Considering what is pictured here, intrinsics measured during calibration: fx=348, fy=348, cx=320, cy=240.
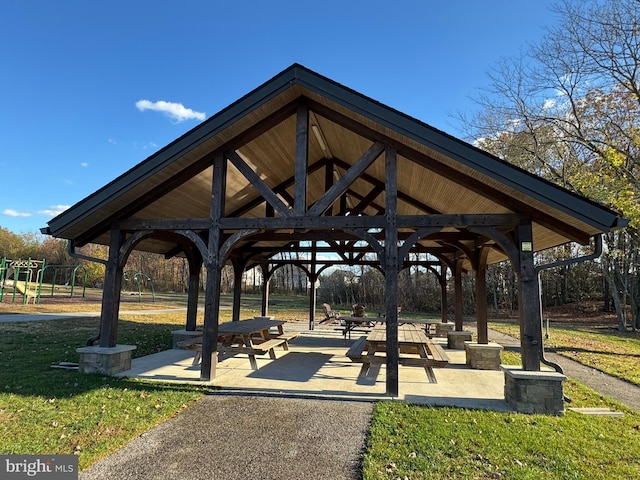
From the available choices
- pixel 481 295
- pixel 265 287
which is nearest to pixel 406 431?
pixel 481 295

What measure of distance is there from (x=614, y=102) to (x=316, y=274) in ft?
37.9

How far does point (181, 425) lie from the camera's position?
3924 mm

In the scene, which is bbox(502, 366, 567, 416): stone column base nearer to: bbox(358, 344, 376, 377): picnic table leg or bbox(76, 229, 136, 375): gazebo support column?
bbox(358, 344, 376, 377): picnic table leg

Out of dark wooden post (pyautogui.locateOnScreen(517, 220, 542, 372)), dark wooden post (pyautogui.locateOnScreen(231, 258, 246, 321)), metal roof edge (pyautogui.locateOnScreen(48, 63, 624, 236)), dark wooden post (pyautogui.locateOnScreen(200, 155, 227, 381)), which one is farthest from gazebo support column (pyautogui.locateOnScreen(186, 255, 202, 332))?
dark wooden post (pyautogui.locateOnScreen(517, 220, 542, 372))

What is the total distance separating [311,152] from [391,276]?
3769 millimetres

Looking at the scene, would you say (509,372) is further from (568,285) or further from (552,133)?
(568,285)

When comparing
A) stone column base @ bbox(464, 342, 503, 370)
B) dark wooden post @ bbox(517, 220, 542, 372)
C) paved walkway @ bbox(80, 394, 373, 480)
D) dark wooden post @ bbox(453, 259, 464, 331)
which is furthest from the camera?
dark wooden post @ bbox(453, 259, 464, 331)

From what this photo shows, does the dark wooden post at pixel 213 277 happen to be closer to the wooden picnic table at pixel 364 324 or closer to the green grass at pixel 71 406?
the green grass at pixel 71 406

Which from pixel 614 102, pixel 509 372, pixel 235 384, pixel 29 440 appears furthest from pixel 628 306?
pixel 29 440

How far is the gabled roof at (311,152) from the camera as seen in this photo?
4.61 metres

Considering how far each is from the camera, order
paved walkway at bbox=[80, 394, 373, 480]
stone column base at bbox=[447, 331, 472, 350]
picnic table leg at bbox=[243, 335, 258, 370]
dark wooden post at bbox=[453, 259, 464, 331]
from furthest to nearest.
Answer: dark wooden post at bbox=[453, 259, 464, 331]
stone column base at bbox=[447, 331, 472, 350]
picnic table leg at bbox=[243, 335, 258, 370]
paved walkway at bbox=[80, 394, 373, 480]

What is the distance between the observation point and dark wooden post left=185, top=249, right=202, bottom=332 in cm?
859

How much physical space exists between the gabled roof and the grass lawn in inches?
94.3

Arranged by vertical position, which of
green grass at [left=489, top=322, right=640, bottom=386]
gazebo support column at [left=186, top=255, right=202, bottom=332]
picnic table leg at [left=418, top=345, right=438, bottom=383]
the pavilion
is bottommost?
green grass at [left=489, top=322, right=640, bottom=386]
